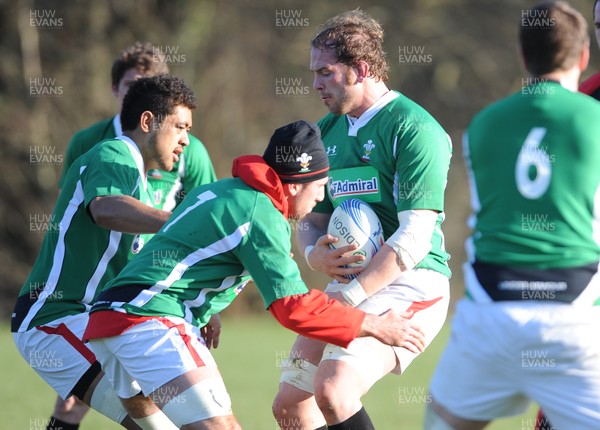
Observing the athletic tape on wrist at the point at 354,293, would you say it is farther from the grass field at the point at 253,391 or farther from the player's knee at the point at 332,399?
the grass field at the point at 253,391

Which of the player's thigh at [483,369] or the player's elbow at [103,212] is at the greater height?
the player's elbow at [103,212]

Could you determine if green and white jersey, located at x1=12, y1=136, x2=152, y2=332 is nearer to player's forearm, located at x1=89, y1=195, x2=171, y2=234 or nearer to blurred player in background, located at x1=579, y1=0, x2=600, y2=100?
player's forearm, located at x1=89, y1=195, x2=171, y2=234

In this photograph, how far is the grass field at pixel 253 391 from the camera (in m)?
7.08

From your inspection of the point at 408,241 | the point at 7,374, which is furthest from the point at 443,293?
the point at 7,374

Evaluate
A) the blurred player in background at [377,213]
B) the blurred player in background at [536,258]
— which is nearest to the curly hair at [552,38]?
the blurred player in background at [536,258]

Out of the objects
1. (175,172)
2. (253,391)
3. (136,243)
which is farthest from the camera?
(253,391)

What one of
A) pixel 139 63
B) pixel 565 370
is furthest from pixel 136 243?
pixel 565 370

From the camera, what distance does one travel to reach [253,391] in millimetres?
8711

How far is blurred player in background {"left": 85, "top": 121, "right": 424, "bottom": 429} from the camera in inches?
153

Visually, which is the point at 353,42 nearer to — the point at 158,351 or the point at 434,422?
the point at 158,351

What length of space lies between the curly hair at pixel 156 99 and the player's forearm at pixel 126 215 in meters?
0.57

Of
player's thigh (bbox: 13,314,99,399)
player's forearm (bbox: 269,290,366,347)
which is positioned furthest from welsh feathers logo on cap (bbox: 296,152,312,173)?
player's thigh (bbox: 13,314,99,399)

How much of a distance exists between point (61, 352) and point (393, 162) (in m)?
1.87

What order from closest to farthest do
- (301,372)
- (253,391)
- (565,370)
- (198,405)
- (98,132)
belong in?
(565,370)
(198,405)
(301,372)
(98,132)
(253,391)
